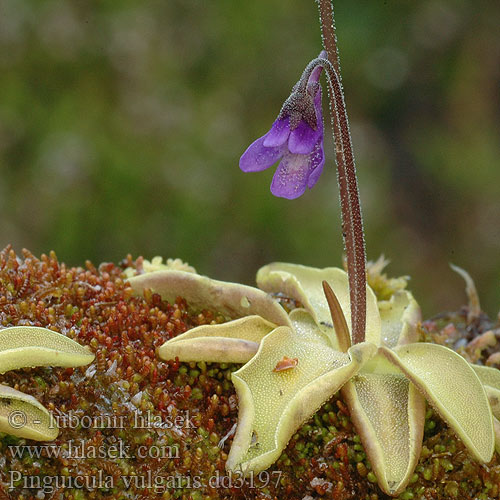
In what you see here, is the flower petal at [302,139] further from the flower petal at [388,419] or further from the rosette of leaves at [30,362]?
the rosette of leaves at [30,362]

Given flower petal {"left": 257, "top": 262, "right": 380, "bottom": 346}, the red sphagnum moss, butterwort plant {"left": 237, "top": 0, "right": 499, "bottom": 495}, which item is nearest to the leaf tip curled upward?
butterwort plant {"left": 237, "top": 0, "right": 499, "bottom": 495}

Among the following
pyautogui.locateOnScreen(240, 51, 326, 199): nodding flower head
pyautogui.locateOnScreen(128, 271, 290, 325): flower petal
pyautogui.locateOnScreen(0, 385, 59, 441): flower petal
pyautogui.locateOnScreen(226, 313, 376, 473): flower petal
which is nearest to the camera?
pyautogui.locateOnScreen(0, 385, 59, 441): flower petal

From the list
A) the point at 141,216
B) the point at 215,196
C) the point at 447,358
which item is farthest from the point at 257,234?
the point at 447,358

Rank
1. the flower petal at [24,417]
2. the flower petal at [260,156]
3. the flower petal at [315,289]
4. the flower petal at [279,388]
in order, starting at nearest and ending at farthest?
the flower petal at [24,417] < the flower petal at [279,388] < the flower petal at [260,156] < the flower petal at [315,289]

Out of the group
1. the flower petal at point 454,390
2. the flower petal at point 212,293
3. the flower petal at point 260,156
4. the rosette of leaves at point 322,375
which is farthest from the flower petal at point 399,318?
the flower petal at point 260,156

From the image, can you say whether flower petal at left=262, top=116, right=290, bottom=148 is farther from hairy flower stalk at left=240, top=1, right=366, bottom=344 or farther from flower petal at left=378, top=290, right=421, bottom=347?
flower petal at left=378, top=290, right=421, bottom=347

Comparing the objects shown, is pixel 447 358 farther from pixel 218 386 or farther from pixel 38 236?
pixel 38 236

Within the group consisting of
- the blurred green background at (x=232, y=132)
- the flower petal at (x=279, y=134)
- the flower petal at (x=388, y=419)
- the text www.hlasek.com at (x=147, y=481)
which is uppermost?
the blurred green background at (x=232, y=132)
